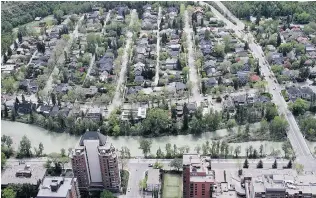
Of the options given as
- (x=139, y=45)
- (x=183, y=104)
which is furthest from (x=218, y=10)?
(x=183, y=104)

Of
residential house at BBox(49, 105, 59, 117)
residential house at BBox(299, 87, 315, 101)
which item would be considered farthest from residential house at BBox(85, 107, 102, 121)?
residential house at BBox(299, 87, 315, 101)

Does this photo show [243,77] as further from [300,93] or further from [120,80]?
[120,80]

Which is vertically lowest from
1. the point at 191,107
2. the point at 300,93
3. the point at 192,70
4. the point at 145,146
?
the point at 145,146

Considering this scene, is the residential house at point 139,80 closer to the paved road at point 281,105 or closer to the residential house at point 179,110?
the residential house at point 179,110

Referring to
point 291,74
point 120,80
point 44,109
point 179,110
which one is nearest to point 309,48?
point 291,74

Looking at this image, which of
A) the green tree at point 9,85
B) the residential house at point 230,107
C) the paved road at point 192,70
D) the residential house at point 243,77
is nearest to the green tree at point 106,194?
the residential house at point 230,107

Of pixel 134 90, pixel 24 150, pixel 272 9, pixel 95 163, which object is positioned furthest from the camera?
pixel 272 9

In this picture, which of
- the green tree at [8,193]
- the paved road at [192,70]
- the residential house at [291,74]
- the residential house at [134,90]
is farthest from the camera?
the residential house at [291,74]

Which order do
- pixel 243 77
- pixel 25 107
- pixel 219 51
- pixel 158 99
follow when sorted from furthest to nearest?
pixel 219 51
pixel 243 77
pixel 25 107
pixel 158 99
